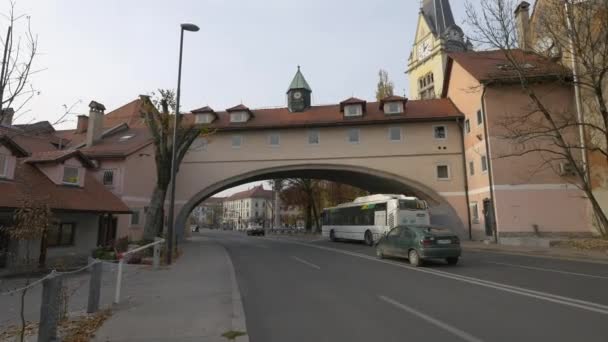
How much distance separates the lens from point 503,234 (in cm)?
2480

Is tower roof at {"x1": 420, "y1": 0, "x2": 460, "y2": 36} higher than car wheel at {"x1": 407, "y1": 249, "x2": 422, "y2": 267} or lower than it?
higher

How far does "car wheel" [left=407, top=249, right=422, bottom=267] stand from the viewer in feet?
46.0

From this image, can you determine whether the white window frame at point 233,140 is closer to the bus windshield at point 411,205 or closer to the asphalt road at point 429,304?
the bus windshield at point 411,205

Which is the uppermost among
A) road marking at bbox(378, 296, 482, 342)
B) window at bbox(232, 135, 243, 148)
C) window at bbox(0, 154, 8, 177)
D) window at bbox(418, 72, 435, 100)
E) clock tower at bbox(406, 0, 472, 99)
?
clock tower at bbox(406, 0, 472, 99)

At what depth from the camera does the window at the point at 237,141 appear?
111 feet

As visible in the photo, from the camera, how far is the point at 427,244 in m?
13.8

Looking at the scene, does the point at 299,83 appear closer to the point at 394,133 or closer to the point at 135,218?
the point at 394,133

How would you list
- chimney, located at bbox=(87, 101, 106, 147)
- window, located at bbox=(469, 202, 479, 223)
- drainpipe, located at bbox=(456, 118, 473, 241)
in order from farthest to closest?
chimney, located at bbox=(87, 101, 106, 147)
drainpipe, located at bbox=(456, 118, 473, 241)
window, located at bbox=(469, 202, 479, 223)

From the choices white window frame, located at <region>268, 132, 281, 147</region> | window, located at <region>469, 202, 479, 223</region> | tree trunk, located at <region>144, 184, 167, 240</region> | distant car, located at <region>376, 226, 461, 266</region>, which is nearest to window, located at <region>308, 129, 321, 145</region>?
white window frame, located at <region>268, 132, 281, 147</region>

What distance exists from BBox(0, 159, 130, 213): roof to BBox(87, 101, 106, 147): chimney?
11.5 meters

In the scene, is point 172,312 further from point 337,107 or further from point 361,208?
point 337,107

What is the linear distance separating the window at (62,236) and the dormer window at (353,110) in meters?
22.0

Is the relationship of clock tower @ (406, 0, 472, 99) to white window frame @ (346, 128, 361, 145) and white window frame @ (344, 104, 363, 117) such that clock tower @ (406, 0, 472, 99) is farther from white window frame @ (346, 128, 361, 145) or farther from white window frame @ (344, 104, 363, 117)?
white window frame @ (346, 128, 361, 145)

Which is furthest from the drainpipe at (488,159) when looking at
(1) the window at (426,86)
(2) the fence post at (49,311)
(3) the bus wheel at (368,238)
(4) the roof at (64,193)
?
(1) the window at (426,86)
